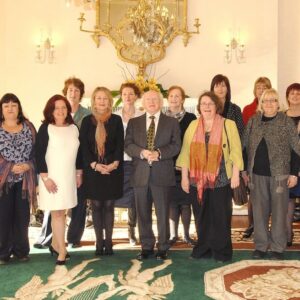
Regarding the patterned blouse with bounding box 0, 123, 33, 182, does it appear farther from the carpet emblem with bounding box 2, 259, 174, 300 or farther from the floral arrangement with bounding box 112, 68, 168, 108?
the floral arrangement with bounding box 112, 68, 168, 108

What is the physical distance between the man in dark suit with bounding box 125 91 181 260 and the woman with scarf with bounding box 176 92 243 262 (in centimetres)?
15

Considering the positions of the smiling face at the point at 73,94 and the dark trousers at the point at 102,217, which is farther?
the smiling face at the point at 73,94

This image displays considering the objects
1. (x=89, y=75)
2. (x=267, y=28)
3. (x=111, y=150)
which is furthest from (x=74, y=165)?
(x=267, y=28)

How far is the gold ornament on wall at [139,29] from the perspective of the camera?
696 centimetres

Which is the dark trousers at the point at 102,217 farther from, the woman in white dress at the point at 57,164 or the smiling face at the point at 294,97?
the smiling face at the point at 294,97

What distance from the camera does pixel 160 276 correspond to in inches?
131

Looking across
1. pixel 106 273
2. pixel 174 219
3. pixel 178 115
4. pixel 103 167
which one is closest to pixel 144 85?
pixel 178 115

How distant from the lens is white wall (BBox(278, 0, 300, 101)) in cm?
712

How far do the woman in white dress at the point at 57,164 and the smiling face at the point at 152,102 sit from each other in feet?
2.10

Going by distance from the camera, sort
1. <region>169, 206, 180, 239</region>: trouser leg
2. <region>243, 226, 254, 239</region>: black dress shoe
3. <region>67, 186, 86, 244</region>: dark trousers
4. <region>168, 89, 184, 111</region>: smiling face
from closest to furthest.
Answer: <region>168, 89, 184, 111</region>: smiling face
<region>67, 186, 86, 244</region>: dark trousers
<region>169, 206, 180, 239</region>: trouser leg
<region>243, 226, 254, 239</region>: black dress shoe

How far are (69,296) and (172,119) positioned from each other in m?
1.63

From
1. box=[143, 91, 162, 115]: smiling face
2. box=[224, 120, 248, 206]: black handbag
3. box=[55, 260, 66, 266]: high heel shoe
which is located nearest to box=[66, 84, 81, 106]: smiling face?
box=[143, 91, 162, 115]: smiling face

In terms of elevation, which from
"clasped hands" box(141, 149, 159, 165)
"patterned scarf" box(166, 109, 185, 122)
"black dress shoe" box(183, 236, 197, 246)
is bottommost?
"black dress shoe" box(183, 236, 197, 246)

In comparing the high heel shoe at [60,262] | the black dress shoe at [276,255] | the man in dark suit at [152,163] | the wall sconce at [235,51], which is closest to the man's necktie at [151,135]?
the man in dark suit at [152,163]
